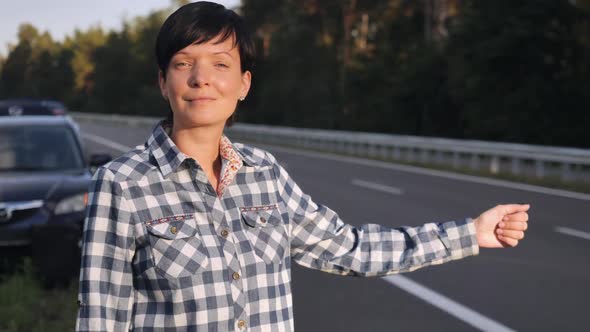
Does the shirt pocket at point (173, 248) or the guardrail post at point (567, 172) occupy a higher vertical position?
the shirt pocket at point (173, 248)

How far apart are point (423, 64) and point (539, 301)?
34220 mm

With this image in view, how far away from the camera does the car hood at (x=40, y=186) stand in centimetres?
779

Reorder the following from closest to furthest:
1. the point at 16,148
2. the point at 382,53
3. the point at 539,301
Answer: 1. the point at 539,301
2. the point at 16,148
3. the point at 382,53

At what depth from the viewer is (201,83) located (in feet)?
8.23

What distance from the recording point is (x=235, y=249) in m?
2.46

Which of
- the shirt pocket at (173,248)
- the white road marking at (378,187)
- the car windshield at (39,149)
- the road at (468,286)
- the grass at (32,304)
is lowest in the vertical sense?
the white road marking at (378,187)

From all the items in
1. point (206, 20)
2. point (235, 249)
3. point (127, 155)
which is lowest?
point (235, 249)

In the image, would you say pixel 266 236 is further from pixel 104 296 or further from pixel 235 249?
pixel 104 296

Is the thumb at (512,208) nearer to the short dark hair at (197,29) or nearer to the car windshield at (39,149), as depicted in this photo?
the short dark hair at (197,29)

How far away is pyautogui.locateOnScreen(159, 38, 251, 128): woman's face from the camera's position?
2.53 metres

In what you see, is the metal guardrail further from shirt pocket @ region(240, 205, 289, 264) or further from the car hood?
shirt pocket @ region(240, 205, 289, 264)

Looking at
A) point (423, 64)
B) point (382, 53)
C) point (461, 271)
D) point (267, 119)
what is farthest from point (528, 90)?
point (267, 119)

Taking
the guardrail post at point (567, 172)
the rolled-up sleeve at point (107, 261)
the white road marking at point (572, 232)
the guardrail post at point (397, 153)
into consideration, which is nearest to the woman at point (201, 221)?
the rolled-up sleeve at point (107, 261)

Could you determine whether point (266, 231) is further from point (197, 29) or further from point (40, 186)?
point (40, 186)
